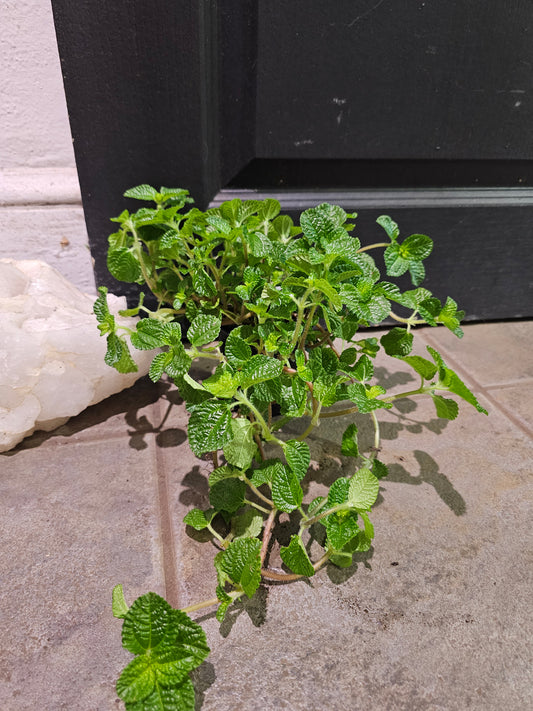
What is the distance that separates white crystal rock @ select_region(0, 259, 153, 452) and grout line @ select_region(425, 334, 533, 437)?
859mm

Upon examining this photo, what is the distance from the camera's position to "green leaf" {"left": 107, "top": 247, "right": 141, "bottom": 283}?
1.01 metres

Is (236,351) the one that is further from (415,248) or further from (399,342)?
(415,248)

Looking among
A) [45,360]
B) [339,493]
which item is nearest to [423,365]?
[339,493]

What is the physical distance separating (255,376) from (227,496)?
0.79 feet

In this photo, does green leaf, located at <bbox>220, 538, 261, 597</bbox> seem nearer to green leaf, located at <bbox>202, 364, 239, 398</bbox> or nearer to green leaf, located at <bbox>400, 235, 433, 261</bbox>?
green leaf, located at <bbox>202, 364, 239, 398</bbox>

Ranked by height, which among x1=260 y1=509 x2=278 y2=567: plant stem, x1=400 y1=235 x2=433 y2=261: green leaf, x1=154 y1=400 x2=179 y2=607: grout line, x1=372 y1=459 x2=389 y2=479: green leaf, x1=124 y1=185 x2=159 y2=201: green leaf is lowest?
Answer: x1=154 y1=400 x2=179 y2=607: grout line

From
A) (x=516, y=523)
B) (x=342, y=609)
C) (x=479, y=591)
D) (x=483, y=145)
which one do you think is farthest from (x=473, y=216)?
(x=342, y=609)

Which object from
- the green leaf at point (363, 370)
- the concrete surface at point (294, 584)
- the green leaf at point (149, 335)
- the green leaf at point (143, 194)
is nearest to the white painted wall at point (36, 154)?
the green leaf at point (143, 194)

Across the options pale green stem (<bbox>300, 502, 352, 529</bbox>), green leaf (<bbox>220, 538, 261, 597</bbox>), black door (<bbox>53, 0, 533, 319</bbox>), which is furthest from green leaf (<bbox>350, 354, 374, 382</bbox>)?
black door (<bbox>53, 0, 533, 319</bbox>)

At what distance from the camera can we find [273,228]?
1.04 metres

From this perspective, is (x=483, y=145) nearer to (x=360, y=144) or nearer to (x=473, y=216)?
(x=473, y=216)

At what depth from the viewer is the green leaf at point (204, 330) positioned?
81 centimetres

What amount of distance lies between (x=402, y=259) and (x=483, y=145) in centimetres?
70

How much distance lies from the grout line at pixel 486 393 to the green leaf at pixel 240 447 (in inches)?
29.1
